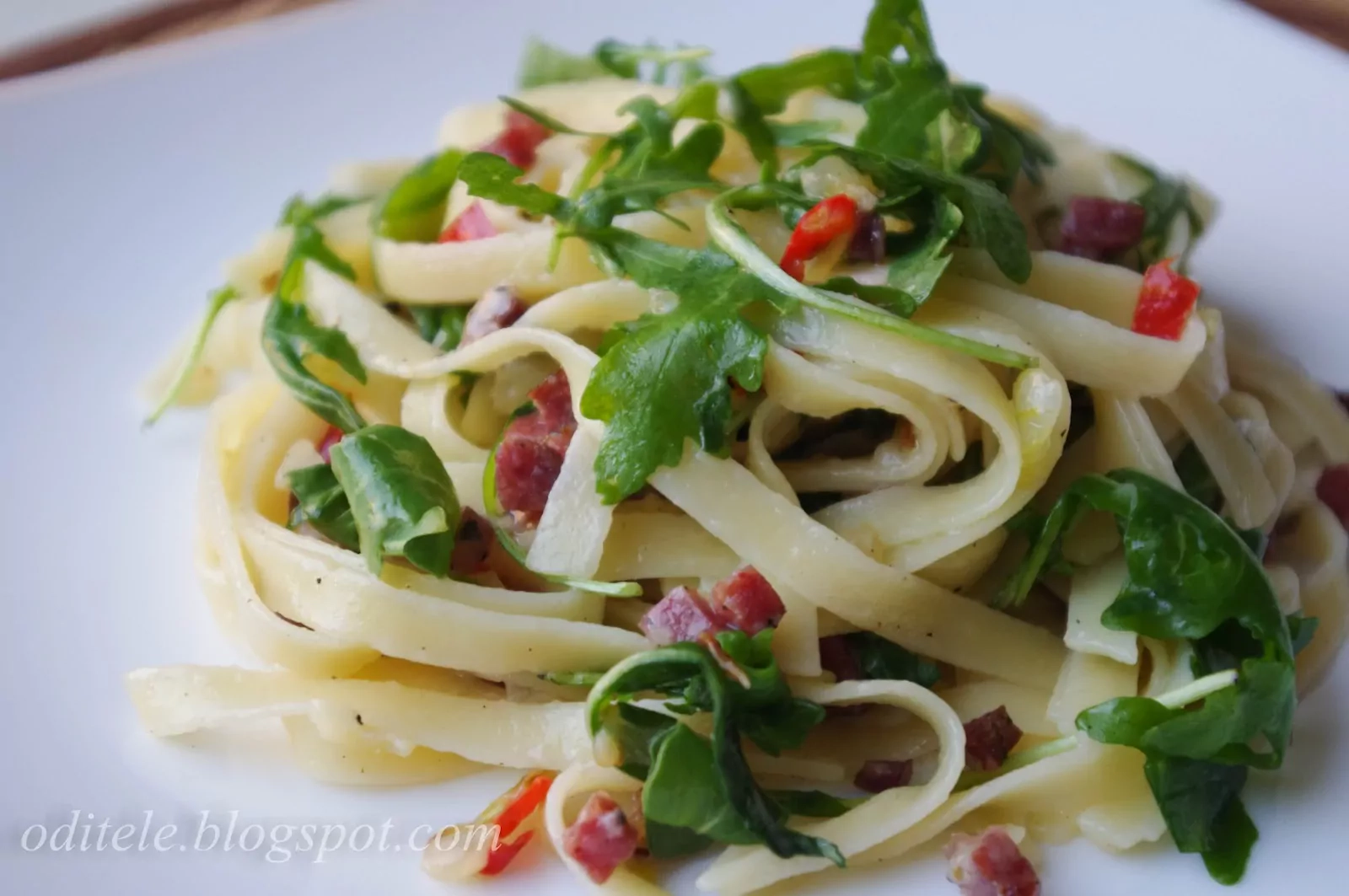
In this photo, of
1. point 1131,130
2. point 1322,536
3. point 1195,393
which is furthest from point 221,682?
point 1131,130

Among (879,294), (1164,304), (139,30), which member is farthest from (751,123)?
(139,30)

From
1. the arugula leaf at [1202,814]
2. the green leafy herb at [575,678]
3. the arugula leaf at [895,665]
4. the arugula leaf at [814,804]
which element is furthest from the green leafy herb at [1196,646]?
the green leafy herb at [575,678]

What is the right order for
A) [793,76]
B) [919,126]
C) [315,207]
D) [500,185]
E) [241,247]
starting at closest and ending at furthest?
[500,185]
[919,126]
[793,76]
[315,207]
[241,247]

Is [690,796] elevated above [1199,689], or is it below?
below

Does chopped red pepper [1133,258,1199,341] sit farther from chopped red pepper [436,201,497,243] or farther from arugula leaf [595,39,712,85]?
chopped red pepper [436,201,497,243]

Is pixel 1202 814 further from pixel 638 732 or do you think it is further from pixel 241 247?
pixel 241 247

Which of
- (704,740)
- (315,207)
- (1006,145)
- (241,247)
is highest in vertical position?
(1006,145)
